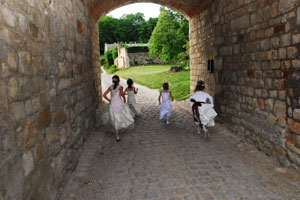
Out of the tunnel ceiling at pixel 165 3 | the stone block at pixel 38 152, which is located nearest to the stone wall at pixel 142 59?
the tunnel ceiling at pixel 165 3

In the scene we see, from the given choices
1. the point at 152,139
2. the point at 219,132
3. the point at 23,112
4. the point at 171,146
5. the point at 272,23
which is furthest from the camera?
the point at 219,132

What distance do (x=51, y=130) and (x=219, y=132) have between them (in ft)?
13.2

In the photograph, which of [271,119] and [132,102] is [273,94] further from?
[132,102]

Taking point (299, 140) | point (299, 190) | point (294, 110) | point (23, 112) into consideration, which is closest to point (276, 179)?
point (299, 190)

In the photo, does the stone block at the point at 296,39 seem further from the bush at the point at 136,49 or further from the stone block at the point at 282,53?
the bush at the point at 136,49

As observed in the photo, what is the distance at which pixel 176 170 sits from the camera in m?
3.66

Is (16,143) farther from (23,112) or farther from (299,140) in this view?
(299,140)

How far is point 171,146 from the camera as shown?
477 cm

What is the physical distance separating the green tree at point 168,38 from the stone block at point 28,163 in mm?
19883

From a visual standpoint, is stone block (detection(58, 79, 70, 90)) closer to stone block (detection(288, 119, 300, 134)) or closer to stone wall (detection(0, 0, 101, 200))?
stone wall (detection(0, 0, 101, 200))

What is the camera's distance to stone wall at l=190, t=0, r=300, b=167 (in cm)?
355

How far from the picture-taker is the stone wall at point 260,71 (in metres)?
3.55

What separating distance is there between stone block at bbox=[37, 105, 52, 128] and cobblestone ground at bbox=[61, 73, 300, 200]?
1011 millimetres

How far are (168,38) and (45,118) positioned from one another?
22.1 m
